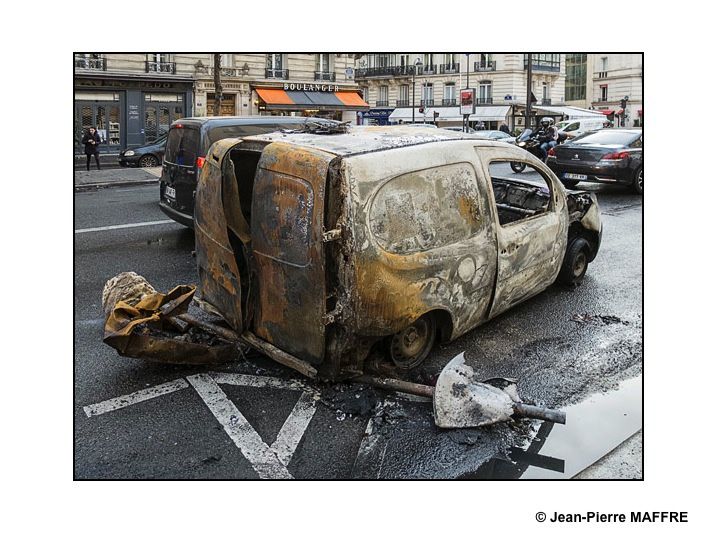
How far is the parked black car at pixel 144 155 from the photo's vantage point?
13867mm

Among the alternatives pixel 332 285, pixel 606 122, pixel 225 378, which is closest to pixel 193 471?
pixel 225 378

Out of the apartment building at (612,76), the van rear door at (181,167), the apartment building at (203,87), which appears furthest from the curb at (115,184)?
the apartment building at (612,76)

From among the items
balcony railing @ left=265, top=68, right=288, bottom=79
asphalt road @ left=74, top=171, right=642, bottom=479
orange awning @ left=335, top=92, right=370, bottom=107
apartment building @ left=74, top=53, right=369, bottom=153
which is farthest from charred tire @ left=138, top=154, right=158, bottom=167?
asphalt road @ left=74, top=171, right=642, bottom=479

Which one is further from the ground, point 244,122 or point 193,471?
point 244,122

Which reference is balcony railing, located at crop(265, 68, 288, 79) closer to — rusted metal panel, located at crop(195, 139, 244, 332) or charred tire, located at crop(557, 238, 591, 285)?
rusted metal panel, located at crop(195, 139, 244, 332)

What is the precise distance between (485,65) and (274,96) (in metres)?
4.13

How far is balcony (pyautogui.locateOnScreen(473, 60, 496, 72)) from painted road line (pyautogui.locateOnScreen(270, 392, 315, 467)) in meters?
2.95

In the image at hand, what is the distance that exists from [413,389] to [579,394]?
119 centimetres

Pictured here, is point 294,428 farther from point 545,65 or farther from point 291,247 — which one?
point 545,65

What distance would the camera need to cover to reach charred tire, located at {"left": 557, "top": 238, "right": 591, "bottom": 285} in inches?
241

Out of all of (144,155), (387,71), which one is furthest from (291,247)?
(144,155)

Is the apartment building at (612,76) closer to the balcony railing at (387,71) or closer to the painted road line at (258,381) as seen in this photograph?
the balcony railing at (387,71)

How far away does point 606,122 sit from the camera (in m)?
8.42
